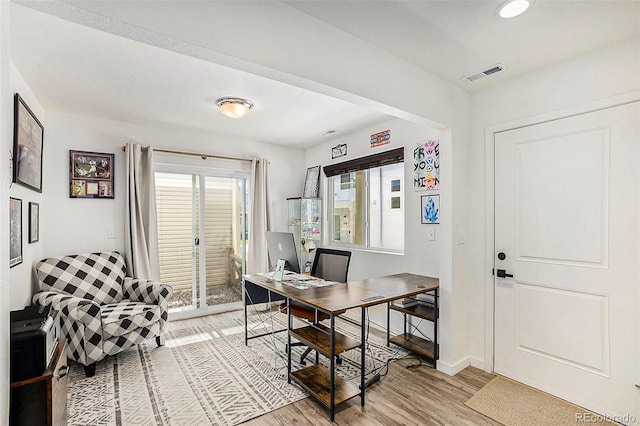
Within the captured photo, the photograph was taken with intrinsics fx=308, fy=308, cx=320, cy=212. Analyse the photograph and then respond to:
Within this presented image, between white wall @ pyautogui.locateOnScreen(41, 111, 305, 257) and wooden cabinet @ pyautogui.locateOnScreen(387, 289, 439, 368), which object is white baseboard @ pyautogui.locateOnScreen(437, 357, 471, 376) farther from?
white wall @ pyautogui.locateOnScreen(41, 111, 305, 257)

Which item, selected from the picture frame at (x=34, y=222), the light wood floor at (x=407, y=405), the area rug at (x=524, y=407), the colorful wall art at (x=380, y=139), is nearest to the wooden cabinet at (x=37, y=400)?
the light wood floor at (x=407, y=405)

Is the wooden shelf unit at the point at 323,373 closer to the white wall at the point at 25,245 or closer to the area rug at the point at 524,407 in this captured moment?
the area rug at the point at 524,407

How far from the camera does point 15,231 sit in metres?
2.25

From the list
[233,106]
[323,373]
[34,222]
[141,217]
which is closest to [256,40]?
[233,106]

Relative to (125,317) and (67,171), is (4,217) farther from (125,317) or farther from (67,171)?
(67,171)

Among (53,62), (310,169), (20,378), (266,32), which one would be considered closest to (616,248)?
(266,32)

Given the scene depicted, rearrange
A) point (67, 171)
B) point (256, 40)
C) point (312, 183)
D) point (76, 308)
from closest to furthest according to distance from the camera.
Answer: point (256, 40) < point (76, 308) < point (67, 171) < point (312, 183)

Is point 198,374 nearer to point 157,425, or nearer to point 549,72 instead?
point 157,425

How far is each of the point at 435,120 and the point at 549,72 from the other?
34.2 inches

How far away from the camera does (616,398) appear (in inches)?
80.4

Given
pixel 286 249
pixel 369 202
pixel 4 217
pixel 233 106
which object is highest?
pixel 233 106

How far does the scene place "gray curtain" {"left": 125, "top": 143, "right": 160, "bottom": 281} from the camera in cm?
366

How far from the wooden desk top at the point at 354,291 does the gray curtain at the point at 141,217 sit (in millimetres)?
1536

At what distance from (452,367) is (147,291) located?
3.06 meters
